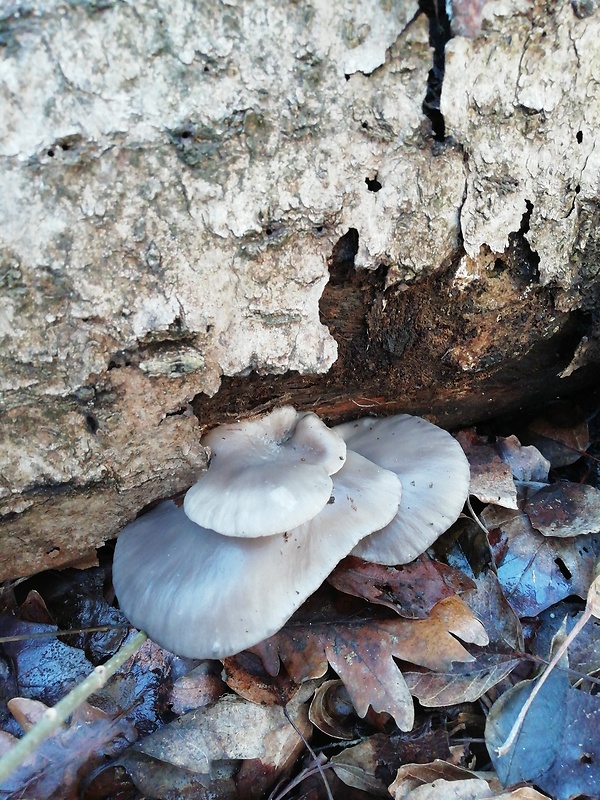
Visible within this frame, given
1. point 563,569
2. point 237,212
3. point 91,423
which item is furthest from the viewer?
point 563,569

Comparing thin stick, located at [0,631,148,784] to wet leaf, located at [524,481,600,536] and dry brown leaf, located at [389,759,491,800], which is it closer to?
dry brown leaf, located at [389,759,491,800]

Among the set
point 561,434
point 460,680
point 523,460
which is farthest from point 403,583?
point 561,434

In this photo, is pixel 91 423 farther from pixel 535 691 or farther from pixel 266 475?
pixel 535 691

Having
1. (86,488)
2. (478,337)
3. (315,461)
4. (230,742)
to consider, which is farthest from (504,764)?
(86,488)

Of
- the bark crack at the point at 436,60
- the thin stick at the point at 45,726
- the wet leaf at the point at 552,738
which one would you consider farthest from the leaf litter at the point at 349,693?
the bark crack at the point at 436,60

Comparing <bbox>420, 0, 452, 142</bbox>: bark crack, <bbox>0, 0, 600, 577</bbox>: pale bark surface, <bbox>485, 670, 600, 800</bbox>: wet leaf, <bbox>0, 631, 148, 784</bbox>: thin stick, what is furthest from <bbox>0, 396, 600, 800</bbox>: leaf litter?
<bbox>420, 0, 452, 142</bbox>: bark crack

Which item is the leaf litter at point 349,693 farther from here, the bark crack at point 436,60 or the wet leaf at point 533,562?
the bark crack at point 436,60
